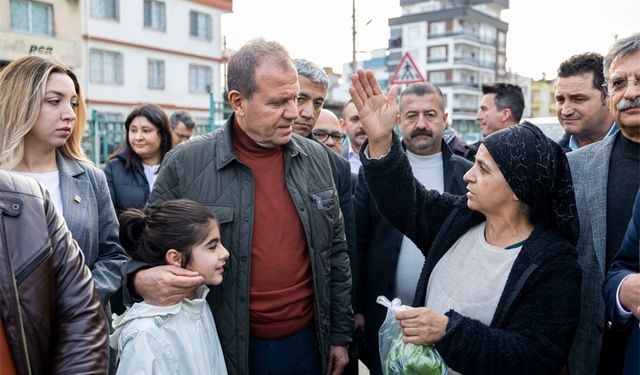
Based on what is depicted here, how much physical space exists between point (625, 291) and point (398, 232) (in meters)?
1.42

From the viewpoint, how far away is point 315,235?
263 centimetres

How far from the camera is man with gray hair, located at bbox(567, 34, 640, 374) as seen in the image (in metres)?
2.43

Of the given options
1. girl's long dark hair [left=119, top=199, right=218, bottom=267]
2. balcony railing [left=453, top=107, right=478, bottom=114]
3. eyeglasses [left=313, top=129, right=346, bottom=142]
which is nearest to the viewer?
girl's long dark hair [left=119, top=199, right=218, bottom=267]

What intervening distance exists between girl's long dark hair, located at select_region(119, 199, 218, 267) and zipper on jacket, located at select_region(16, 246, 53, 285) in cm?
84

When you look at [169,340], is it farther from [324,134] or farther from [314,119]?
[324,134]

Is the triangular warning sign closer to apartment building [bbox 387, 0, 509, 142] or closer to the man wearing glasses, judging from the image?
the man wearing glasses

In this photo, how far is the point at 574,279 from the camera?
6.98ft

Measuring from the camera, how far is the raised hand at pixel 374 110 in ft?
7.84

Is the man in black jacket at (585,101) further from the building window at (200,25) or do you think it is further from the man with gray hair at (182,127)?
the building window at (200,25)

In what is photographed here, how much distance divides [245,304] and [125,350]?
21.1 inches

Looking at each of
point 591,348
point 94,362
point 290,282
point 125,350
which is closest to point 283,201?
point 290,282

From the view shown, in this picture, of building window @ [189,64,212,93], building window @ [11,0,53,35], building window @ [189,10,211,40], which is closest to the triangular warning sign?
building window @ [11,0,53,35]

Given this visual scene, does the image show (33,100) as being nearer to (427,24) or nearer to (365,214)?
(365,214)

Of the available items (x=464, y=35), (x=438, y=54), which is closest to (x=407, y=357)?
(x=464, y=35)
